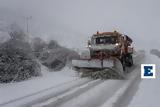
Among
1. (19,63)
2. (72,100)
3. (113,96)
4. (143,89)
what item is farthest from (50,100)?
(19,63)

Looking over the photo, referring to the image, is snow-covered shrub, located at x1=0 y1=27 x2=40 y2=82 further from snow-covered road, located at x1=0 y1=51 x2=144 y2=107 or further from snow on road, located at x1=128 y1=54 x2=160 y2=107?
snow on road, located at x1=128 y1=54 x2=160 y2=107

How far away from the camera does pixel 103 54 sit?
50.6 ft

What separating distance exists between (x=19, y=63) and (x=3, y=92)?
3394mm

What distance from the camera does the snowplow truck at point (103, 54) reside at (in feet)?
44.2

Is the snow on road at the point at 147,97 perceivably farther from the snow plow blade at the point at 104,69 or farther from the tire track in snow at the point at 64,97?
the snow plow blade at the point at 104,69

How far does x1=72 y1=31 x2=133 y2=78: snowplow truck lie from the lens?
44.2 ft

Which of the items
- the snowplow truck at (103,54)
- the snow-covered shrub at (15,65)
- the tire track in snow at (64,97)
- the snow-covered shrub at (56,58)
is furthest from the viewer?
the snow-covered shrub at (56,58)

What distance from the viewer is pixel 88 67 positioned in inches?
559

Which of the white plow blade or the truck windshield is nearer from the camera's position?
the white plow blade

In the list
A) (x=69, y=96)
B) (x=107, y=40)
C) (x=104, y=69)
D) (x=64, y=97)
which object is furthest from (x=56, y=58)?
(x=64, y=97)

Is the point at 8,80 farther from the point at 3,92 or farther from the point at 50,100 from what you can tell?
→ the point at 50,100

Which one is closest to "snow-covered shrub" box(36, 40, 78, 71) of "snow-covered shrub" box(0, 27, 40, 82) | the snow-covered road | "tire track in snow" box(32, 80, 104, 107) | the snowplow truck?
the snowplow truck

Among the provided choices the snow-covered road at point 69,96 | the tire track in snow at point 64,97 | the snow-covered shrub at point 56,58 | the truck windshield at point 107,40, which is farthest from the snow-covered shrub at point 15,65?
the truck windshield at point 107,40

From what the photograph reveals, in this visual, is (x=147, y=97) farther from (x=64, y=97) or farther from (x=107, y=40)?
(x=107, y=40)
